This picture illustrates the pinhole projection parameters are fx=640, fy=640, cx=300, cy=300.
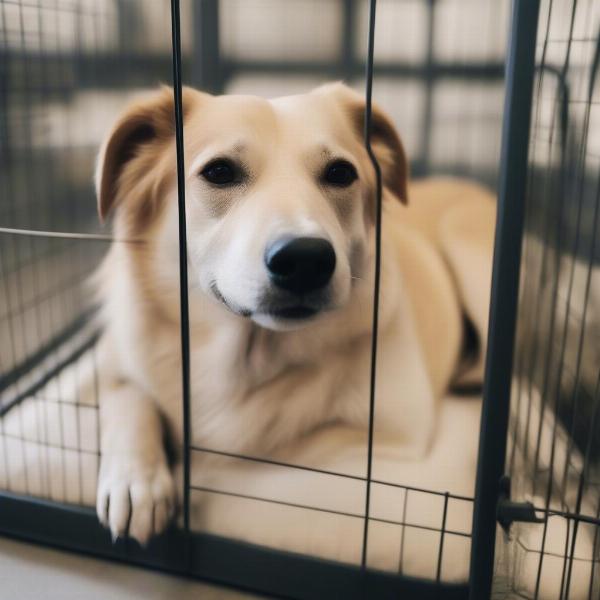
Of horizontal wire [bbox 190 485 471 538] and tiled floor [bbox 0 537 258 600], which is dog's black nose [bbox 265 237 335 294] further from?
tiled floor [bbox 0 537 258 600]

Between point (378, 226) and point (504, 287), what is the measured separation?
18 centimetres

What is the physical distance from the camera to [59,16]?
1452 millimetres

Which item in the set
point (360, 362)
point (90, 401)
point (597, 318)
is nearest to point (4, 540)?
point (90, 401)

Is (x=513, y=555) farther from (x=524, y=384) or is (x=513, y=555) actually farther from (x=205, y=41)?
(x=205, y=41)

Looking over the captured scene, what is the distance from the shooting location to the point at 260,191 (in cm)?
94

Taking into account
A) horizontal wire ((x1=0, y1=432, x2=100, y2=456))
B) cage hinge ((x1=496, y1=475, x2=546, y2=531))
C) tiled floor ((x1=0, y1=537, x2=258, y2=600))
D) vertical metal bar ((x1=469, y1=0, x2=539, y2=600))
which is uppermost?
vertical metal bar ((x1=469, y1=0, x2=539, y2=600))

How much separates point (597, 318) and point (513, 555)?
680 mm

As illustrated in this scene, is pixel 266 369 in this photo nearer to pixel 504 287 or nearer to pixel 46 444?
pixel 46 444

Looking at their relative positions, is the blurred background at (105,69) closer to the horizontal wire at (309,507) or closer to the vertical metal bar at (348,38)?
the vertical metal bar at (348,38)

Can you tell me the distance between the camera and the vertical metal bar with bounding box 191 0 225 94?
1776 mm

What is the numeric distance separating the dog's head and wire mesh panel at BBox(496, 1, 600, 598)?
0.28 m

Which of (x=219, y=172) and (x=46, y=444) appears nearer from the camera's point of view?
(x=219, y=172)

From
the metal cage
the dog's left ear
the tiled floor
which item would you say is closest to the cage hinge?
the metal cage

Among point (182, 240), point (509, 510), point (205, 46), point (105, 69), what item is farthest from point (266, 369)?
point (205, 46)
